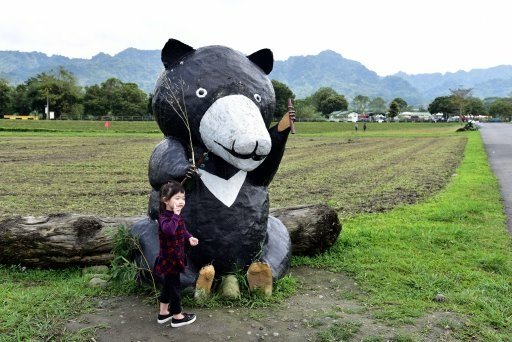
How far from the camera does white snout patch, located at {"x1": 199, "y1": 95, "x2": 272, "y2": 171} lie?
3.69m

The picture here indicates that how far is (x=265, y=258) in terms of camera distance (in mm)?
4352

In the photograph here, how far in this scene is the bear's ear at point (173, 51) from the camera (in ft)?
14.0

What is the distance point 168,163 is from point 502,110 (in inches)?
4751

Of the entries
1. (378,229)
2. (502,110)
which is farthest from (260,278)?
(502,110)

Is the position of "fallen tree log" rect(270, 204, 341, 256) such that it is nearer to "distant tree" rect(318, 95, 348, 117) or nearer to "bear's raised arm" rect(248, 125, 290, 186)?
"bear's raised arm" rect(248, 125, 290, 186)

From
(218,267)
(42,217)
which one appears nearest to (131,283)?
(218,267)

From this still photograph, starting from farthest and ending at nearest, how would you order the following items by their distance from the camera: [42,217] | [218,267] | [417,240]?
[417,240] → [42,217] → [218,267]

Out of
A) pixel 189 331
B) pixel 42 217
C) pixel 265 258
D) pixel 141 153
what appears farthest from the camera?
pixel 141 153

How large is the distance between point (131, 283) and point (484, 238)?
15.3ft

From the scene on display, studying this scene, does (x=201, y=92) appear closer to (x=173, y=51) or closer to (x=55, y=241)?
(x=173, y=51)

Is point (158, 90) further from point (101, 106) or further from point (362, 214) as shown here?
point (101, 106)

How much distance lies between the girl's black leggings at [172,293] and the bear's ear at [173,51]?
193 cm

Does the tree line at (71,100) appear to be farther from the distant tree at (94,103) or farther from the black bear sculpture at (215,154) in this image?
the black bear sculpture at (215,154)

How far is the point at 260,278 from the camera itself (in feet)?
13.2
